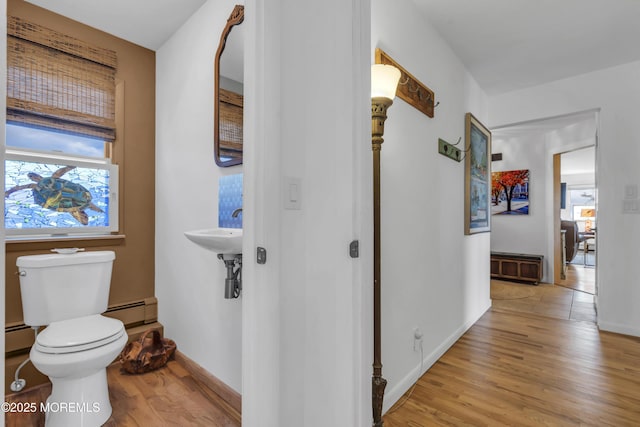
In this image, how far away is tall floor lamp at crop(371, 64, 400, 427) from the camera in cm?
137

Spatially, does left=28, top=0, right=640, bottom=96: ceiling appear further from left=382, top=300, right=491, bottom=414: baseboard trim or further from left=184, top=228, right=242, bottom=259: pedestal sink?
left=382, top=300, right=491, bottom=414: baseboard trim

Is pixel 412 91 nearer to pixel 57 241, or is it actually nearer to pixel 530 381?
pixel 530 381

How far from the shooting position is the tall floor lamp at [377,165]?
137 cm

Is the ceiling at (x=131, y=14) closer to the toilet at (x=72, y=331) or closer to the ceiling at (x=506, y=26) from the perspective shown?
the ceiling at (x=506, y=26)

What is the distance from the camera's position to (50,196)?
2.09 meters

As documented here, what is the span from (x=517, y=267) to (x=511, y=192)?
1283 millimetres

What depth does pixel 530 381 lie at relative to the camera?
196cm

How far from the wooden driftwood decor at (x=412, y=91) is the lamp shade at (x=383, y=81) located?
0.23 m

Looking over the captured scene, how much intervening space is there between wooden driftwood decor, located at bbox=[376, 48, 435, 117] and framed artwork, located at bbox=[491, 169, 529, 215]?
3839 mm

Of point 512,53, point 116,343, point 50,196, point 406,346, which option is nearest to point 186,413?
point 116,343

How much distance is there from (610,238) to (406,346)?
2.49m

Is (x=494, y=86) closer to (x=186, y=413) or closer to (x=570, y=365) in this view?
(x=570, y=365)

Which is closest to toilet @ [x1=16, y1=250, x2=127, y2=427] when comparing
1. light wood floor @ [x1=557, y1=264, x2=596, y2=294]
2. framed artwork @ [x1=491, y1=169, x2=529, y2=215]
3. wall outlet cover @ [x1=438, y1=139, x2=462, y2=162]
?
wall outlet cover @ [x1=438, y1=139, x2=462, y2=162]

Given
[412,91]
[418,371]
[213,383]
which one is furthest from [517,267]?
[213,383]
